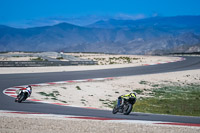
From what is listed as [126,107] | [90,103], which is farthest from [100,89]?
[126,107]

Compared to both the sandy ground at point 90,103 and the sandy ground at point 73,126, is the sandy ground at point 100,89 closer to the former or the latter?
the sandy ground at point 90,103

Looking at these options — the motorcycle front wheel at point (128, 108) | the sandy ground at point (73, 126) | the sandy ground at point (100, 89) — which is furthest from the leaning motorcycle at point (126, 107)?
the sandy ground at point (100, 89)

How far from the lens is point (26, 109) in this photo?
11.0 m

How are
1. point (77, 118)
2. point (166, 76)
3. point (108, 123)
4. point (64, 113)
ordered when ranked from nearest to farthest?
1. point (108, 123)
2. point (77, 118)
3. point (64, 113)
4. point (166, 76)

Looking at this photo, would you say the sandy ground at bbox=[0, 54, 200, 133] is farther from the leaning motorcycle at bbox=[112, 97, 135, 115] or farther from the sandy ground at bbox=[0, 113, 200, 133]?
the leaning motorcycle at bbox=[112, 97, 135, 115]

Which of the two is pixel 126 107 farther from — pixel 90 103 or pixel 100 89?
pixel 100 89

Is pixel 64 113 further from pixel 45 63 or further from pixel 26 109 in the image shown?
pixel 45 63

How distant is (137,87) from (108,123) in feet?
40.7

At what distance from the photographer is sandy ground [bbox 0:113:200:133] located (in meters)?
8.09

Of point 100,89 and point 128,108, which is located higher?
point 100,89

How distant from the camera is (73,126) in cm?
855

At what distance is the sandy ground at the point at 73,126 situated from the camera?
8.09 metres

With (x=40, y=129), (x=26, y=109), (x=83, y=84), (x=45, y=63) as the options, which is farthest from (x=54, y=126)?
(x=45, y=63)

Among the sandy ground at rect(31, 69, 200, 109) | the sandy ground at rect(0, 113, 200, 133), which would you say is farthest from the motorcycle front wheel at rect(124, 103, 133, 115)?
the sandy ground at rect(31, 69, 200, 109)
